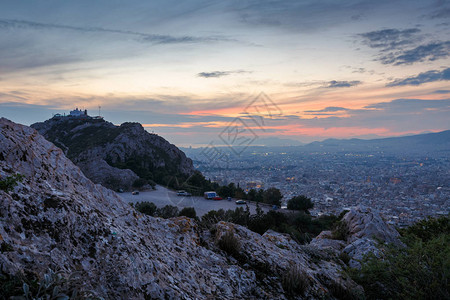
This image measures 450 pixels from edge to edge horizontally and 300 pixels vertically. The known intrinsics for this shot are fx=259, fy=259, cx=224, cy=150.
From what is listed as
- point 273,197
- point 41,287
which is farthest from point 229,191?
point 41,287

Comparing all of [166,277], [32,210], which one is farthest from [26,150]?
[166,277]

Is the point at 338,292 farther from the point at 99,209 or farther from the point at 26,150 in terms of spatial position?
the point at 26,150

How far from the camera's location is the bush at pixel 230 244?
5754mm

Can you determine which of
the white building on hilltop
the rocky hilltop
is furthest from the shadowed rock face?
the white building on hilltop

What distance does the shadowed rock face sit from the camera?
9.80 feet

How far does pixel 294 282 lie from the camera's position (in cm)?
503

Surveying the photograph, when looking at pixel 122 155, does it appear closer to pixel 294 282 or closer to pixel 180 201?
pixel 180 201

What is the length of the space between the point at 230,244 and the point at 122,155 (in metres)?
55.1

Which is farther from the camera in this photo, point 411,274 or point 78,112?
point 78,112

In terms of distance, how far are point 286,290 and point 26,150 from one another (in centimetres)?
514

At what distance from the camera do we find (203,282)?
435 cm

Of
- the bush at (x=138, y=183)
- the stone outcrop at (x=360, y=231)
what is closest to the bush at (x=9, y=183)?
the stone outcrop at (x=360, y=231)

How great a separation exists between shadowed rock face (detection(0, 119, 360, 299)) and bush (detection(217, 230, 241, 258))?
0.35 ft

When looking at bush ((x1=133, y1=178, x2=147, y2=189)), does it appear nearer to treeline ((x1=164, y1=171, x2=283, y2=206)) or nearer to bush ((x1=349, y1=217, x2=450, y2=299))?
treeline ((x1=164, y1=171, x2=283, y2=206))
